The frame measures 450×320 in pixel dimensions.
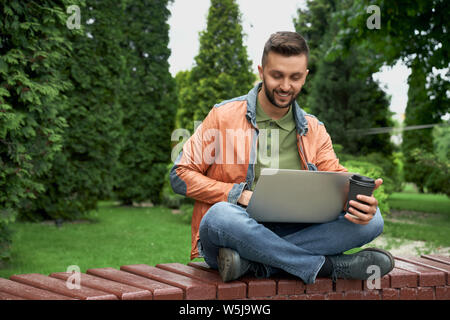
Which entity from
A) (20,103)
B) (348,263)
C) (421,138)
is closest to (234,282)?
(348,263)

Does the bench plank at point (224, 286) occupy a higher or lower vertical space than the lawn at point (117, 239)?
higher

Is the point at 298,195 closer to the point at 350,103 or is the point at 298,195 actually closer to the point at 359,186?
the point at 359,186

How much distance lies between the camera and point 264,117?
281 centimetres

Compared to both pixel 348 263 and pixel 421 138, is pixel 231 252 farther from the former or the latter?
pixel 421 138

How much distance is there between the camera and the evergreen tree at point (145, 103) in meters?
12.6

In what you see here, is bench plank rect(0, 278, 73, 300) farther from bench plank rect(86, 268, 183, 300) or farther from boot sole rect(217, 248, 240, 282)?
boot sole rect(217, 248, 240, 282)

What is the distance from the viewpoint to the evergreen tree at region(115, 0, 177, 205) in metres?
12.6

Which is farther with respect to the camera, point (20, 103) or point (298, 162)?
point (20, 103)

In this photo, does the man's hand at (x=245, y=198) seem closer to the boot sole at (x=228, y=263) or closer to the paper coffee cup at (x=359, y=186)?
the boot sole at (x=228, y=263)

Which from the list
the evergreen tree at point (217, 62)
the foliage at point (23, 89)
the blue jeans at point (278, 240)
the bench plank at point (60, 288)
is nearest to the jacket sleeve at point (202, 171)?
the blue jeans at point (278, 240)

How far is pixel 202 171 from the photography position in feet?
8.89

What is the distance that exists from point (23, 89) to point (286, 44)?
346cm

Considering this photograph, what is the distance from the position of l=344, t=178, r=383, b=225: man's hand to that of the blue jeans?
0.41 feet
